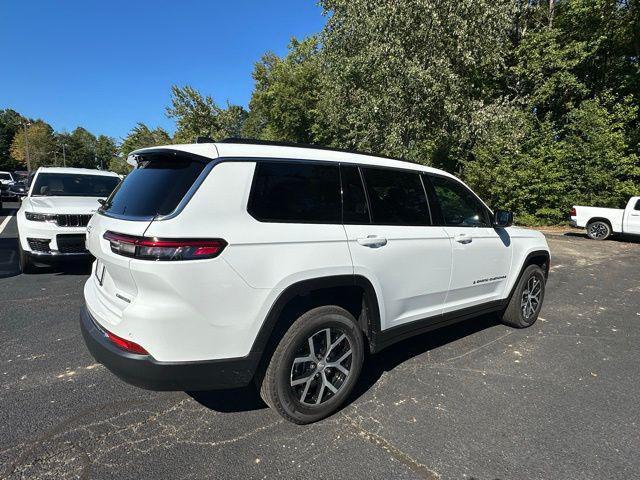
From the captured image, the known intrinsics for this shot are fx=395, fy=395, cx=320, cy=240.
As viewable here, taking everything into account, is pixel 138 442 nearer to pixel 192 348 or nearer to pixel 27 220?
pixel 192 348

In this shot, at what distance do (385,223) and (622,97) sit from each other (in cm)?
2015

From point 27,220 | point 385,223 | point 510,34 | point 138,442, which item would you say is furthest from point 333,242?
point 510,34

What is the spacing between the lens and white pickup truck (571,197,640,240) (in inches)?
496

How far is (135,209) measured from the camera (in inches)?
98.3

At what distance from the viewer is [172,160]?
259 centimetres

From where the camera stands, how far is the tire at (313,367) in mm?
2525

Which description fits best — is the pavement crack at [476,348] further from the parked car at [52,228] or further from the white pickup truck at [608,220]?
the white pickup truck at [608,220]

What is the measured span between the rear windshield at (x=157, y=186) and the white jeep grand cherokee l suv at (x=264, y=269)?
11mm

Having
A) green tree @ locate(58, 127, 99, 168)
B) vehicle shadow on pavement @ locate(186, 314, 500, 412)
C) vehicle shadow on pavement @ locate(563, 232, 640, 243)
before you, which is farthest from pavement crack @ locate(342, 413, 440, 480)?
green tree @ locate(58, 127, 99, 168)

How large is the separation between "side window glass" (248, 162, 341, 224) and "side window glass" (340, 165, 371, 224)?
0.06m

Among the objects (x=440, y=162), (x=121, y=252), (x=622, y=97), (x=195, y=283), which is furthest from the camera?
(x=440, y=162)

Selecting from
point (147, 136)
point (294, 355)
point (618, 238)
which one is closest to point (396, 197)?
point (294, 355)

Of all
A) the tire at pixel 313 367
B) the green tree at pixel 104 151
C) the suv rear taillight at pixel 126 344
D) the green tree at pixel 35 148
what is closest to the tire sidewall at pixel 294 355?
the tire at pixel 313 367

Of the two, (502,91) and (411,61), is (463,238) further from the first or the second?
(502,91)
